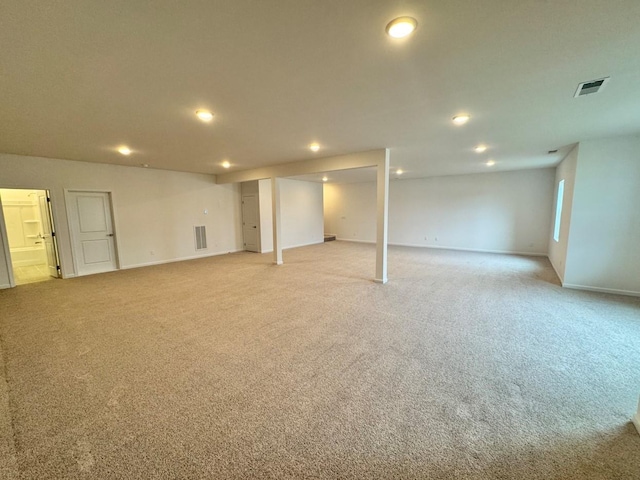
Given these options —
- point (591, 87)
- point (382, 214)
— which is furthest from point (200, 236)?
point (591, 87)

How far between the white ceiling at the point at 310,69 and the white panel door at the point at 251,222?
469 centimetres

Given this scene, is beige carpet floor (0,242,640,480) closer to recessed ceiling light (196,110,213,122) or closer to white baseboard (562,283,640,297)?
white baseboard (562,283,640,297)

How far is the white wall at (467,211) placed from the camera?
7.95 meters

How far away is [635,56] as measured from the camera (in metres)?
2.02

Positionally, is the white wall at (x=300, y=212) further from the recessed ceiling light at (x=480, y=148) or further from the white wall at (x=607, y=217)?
the white wall at (x=607, y=217)

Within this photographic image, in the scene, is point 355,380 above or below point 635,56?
below

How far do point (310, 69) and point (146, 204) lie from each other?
6.83 m

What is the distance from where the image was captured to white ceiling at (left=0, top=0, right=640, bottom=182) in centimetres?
155

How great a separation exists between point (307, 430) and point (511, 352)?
7.63 feet

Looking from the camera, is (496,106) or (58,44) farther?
(496,106)

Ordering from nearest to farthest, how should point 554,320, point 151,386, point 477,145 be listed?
point 151,386 → point 554,320 → point 477,145

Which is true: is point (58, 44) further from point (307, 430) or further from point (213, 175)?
point (213, 175)

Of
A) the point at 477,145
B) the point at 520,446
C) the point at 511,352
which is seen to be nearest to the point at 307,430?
the point at 520,446

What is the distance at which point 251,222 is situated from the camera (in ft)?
29.9
